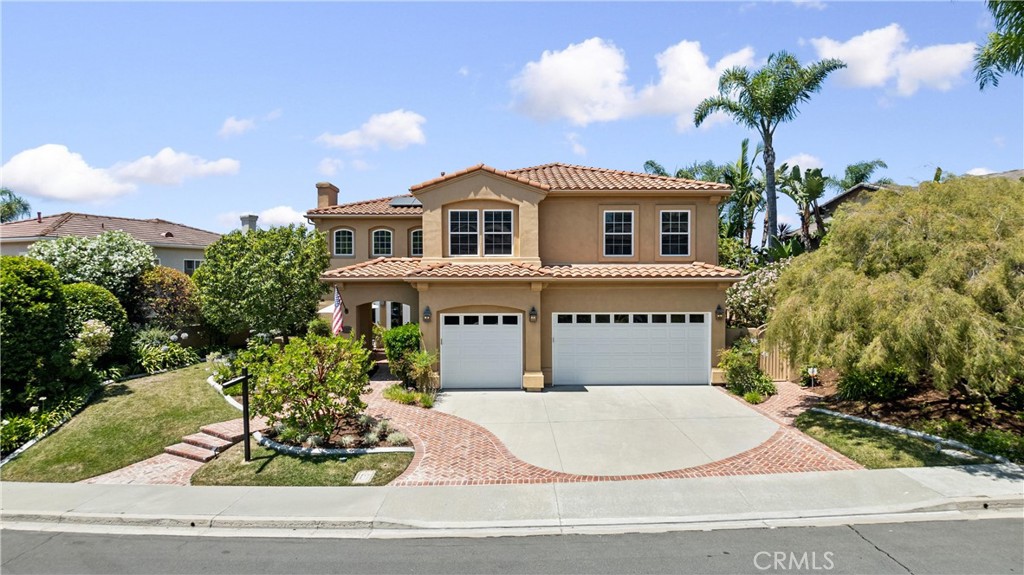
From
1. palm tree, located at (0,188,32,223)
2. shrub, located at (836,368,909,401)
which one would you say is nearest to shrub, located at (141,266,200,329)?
shrub, located at (836,368,909,401)

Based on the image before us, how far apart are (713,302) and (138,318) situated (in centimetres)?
1903

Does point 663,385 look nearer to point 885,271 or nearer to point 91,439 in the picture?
point 885,271

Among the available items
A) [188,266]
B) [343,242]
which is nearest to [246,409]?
[343,242]

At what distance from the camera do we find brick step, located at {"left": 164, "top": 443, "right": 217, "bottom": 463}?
1038 cm

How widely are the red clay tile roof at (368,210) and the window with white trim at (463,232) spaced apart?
842cm

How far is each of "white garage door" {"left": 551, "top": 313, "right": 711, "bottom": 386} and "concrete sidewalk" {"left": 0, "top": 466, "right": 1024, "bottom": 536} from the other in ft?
22.8

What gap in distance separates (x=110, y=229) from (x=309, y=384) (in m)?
24.0

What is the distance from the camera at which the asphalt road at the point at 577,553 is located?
6465 millimetres

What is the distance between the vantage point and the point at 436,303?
15.3m

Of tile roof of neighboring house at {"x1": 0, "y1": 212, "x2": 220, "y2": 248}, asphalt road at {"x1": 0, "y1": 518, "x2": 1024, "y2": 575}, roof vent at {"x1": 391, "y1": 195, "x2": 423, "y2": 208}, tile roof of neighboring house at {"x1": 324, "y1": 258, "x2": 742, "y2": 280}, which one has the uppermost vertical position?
Result: roof vent at {"x1": 391, "y1": 195, "x2": 423, "y2": 208}

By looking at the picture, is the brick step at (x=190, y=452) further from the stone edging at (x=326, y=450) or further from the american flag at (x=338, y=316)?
the american flag at (x=338, y=316)

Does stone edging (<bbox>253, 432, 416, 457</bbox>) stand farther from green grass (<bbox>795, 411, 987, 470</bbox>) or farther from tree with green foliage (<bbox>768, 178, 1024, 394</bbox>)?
green grass (<bbox>795, 411, 987, 470</bbox>)

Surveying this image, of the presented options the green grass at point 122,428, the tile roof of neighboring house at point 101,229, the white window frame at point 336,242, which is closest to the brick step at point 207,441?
the green grass at point 122,428

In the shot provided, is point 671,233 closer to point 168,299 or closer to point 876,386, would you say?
point 876,386
